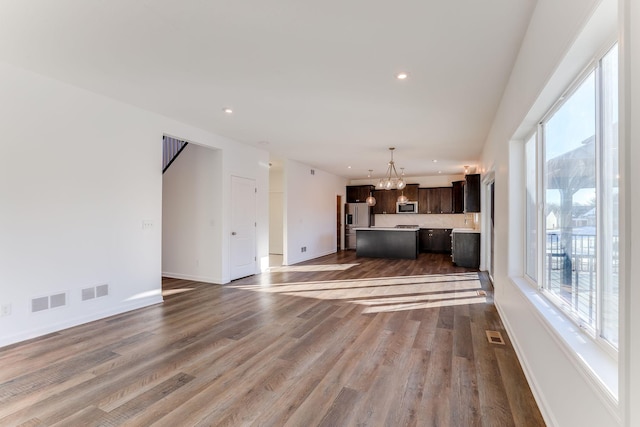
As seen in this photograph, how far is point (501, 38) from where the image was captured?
2.51 metres

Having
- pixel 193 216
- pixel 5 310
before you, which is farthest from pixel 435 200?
pixel 5 310

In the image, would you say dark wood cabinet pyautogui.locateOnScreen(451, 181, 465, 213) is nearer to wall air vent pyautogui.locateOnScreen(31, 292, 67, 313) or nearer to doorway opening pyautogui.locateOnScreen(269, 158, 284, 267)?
doorway opening pyautogui.locateOnScreen(269, 158, 284, 267)

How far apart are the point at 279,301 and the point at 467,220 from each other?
791 centimetres

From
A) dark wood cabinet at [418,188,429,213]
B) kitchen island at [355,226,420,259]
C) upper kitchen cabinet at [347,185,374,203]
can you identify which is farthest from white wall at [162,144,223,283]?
dark wood cabinet at [418,188,429,213]

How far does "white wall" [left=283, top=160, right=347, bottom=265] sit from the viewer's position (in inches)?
309

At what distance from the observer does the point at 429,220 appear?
1084cm

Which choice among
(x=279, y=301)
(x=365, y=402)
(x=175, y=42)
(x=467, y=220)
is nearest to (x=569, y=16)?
(x=365, y=402)

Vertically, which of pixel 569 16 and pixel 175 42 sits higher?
pixel 175 42

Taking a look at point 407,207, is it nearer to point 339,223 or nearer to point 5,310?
point 339,223

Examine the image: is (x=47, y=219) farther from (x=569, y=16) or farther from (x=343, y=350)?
(x=569, y=16)

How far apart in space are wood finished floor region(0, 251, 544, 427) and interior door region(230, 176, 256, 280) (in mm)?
1576

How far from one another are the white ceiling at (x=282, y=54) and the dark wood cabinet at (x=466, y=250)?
3455 millimetres

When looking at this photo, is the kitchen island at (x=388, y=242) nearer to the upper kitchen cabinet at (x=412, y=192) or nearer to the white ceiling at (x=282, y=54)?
the upper kitchen cabinet at (x=412, y=192)

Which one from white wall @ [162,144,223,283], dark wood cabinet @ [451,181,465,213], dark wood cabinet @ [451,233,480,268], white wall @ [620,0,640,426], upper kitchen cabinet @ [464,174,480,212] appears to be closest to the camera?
white wall @ [620,0,640,426]
